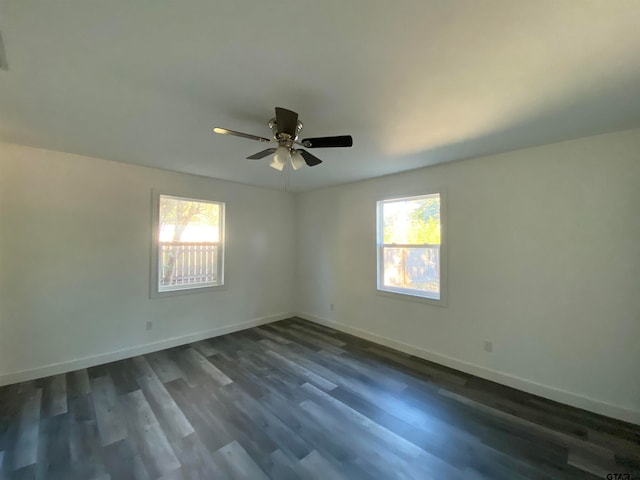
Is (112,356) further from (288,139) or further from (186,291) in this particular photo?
(288,139)

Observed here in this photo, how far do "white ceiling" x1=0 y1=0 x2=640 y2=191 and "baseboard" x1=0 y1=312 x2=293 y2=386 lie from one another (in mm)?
2539

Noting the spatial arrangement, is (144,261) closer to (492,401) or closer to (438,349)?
(438,349)

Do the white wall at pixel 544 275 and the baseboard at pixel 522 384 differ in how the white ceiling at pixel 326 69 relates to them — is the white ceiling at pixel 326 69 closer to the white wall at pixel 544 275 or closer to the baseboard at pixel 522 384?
the white wall at pixel 544 275

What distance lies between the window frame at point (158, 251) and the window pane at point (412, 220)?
2727mm

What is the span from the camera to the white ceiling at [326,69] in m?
1.17

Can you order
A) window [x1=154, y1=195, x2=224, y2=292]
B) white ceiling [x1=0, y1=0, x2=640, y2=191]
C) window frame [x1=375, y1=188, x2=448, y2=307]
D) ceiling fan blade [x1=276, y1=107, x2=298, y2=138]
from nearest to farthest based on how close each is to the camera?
white ceiling [x1=0, y1=0, x2=640, y2=191], ceiling fan blade [x1=276, y1=107, x2=298, y2=138], window frame [x1=375, y1=188, x2=448, y2=307], window [x1=154, y1=195, x2=224, y2=292]

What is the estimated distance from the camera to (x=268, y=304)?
5.00 m

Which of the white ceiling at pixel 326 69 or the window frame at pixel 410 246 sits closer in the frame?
the white ceiling at pixel 326 69

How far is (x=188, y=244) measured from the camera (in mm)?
4078

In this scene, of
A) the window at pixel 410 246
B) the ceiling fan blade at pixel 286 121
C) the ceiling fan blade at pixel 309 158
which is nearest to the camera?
the ceiling fan blade at pixel 286 121

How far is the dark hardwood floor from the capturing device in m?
1.76

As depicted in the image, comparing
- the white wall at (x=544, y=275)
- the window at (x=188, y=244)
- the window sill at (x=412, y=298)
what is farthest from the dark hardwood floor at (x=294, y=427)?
the window at (x=188, y=244)

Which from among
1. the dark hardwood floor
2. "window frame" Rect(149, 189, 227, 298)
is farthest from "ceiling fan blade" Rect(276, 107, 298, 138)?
"window frame" Rect(149, 189, 227, 298)

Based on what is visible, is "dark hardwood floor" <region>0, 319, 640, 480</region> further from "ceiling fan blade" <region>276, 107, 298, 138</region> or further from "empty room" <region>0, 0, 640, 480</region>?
"ceiling fan blade" <region>276, 107, 298, 138</region>
